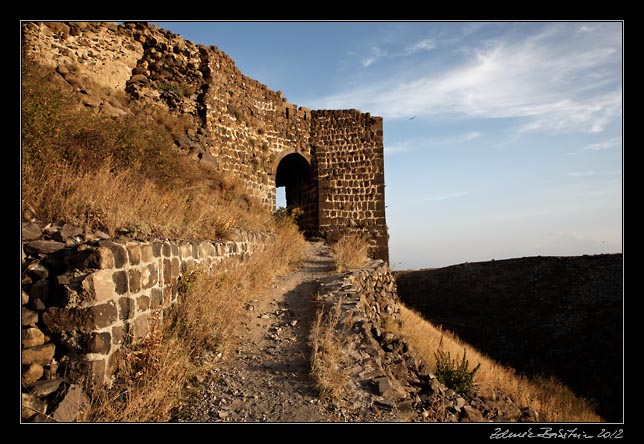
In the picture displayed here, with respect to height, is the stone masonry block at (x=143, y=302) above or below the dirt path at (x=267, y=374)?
above

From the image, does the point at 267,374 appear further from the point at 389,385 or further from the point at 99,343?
the point at 99,343

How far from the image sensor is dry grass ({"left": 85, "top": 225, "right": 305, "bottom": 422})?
3492 millimetres

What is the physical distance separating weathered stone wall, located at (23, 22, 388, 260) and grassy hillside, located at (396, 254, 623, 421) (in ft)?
18.5

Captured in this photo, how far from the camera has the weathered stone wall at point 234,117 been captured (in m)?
9.84

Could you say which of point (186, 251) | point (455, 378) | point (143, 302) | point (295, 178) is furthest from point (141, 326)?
point (295, 178)

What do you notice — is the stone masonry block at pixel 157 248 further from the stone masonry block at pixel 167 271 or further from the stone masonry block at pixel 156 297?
the stone masonry block at pixel 156 297

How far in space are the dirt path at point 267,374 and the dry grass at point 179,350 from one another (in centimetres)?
21

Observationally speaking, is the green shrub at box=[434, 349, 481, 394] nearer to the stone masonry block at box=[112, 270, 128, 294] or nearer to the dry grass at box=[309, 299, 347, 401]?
the dry grass at box=[309, 299, 347, 401]

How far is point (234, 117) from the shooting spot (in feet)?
43.7

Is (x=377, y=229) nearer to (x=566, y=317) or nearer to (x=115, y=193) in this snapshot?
(x=566, y=317)

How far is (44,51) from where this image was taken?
30.1ft

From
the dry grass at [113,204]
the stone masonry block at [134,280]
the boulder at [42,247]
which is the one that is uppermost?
the dry grass at [113,204]

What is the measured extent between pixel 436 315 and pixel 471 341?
3.10m

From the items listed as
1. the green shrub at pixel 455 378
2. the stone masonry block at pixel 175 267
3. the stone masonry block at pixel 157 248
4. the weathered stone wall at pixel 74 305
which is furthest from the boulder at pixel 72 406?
the green shrub at pixel 455 378
